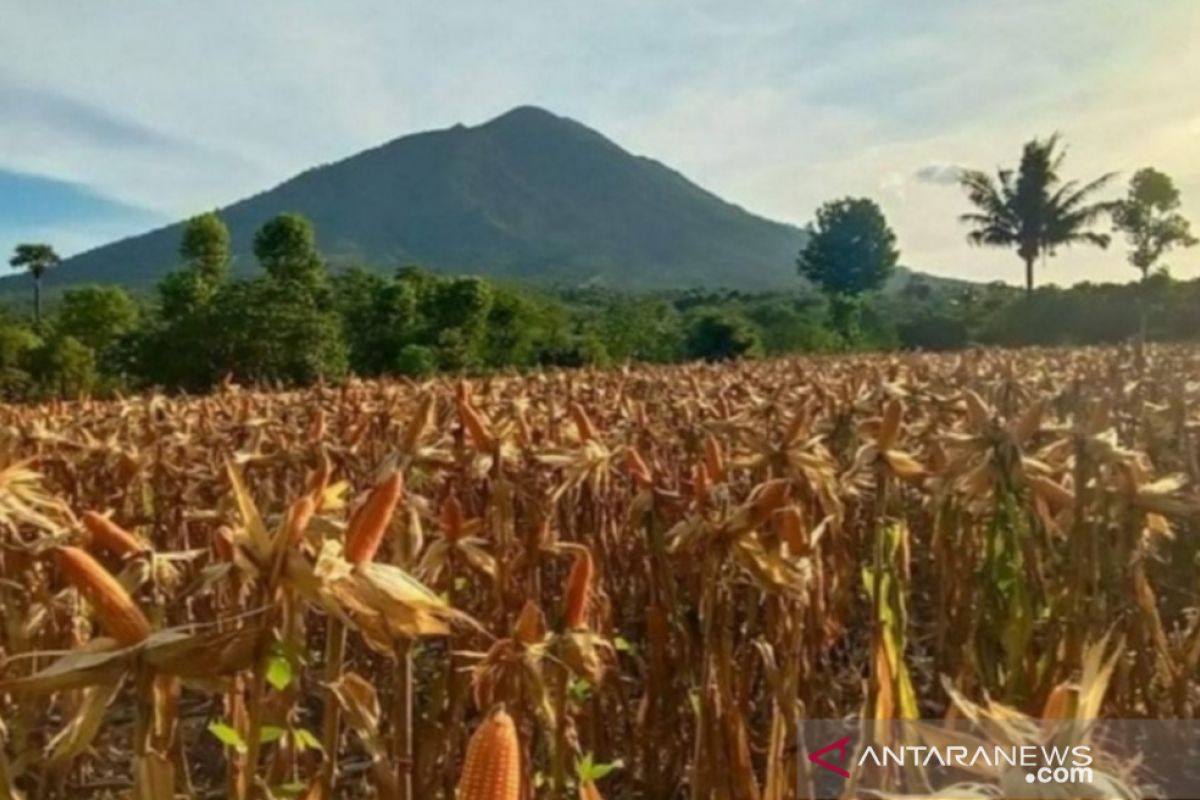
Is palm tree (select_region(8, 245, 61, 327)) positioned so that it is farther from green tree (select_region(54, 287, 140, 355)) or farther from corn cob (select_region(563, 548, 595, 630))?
corn cob (select_region(563, 548, 595, 630))

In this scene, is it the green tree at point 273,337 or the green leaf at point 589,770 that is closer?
the green leaf at point 589,770

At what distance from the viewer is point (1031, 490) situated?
2.67 metres

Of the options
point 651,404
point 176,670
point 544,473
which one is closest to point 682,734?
point 544,473

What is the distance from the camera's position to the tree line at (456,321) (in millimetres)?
33125

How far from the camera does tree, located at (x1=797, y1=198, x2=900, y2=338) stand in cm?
9262

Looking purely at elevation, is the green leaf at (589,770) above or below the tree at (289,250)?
below

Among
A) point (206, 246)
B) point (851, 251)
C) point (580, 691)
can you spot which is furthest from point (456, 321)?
point (851, 251)

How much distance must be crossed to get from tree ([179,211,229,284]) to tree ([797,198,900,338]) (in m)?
51.8

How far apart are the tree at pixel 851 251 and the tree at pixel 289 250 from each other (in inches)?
1959

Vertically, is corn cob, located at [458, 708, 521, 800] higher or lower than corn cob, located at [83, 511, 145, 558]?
lower

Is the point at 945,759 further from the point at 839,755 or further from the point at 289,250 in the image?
the point at 289,250

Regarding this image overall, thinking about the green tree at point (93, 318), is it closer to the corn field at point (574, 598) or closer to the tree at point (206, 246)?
the tree at point (206, 246)

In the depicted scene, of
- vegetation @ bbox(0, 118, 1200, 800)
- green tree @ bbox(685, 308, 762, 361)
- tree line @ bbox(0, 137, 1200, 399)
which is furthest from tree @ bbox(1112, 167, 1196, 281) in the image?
vegetation @ bbox(0, 118, 1200, 800)

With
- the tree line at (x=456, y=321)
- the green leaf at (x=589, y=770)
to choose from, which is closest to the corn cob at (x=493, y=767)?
the green leaf at (x=589, y=770)
